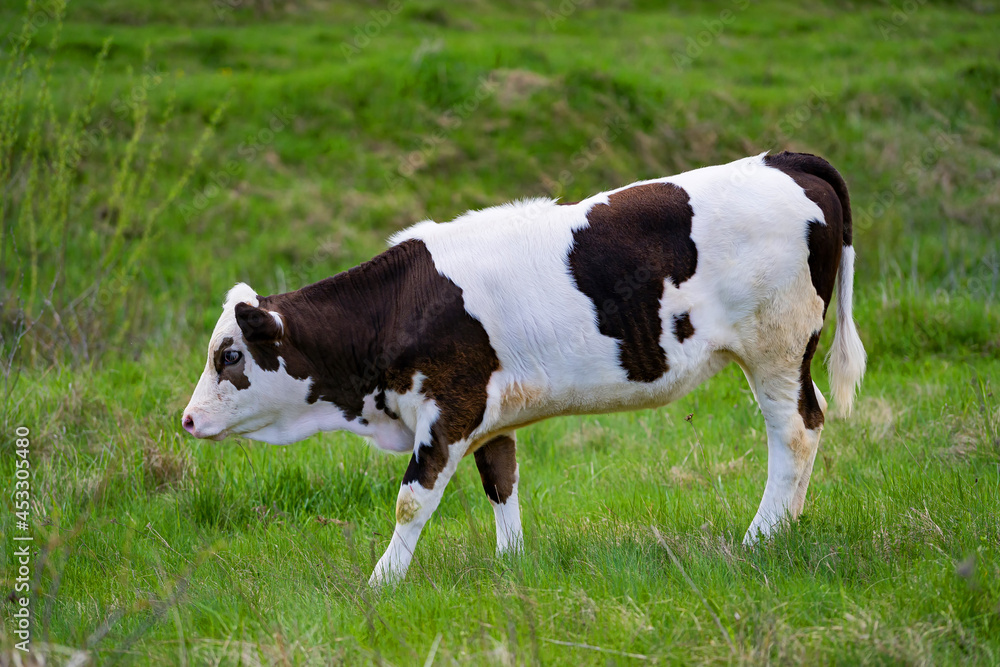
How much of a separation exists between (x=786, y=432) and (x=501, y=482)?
1.46 meters

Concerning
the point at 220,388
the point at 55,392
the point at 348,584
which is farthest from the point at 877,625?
the point at 55,392

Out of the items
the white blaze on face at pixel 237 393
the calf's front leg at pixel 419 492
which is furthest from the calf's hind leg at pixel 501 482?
the white blaze on face at pixel 237 393

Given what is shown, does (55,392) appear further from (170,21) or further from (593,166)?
(170,21)

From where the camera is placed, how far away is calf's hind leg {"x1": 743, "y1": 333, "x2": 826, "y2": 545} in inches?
173

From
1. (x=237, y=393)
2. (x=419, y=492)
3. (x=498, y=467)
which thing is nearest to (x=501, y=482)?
(x=498, y=467)

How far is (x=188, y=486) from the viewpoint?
528 cm

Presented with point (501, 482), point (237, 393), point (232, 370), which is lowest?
point (501, 482)

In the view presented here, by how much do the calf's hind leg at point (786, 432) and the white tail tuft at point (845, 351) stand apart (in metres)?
0.32

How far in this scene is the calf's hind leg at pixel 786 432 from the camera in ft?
Answer: 14.5

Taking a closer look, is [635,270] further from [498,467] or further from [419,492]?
[419,492]

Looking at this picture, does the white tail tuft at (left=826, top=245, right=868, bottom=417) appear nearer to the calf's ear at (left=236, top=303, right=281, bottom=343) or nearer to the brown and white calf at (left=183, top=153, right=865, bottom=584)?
the brown and white calf at (left=183, top=153, right=865, bottom=584)

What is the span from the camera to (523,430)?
21.7 feet

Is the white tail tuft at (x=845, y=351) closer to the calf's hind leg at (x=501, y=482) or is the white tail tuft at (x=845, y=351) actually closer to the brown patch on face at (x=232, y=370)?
the calf's hind leg at (x=501, y=482)

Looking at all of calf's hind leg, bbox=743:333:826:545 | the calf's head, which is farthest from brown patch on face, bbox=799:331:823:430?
the calf's head
